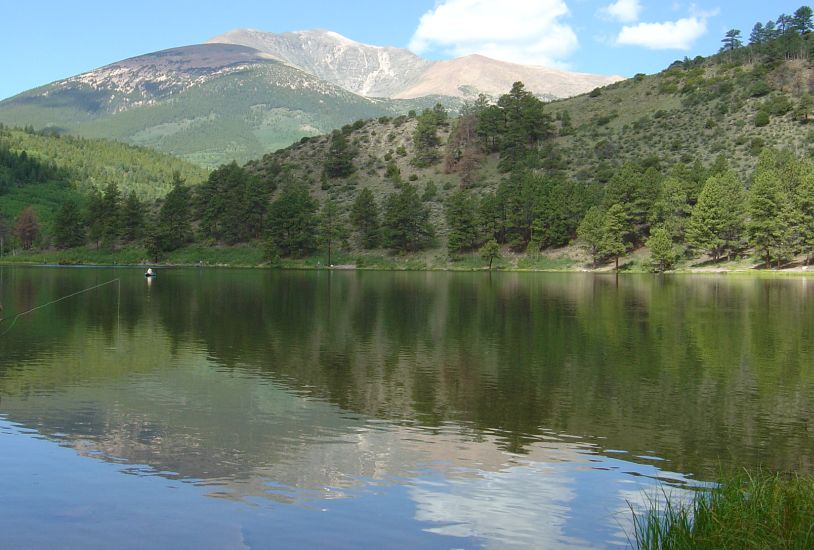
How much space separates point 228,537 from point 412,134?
559 ft

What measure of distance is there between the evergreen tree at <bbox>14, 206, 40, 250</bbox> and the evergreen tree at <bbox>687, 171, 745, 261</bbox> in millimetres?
143003

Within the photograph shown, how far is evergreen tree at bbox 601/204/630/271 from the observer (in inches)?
4505

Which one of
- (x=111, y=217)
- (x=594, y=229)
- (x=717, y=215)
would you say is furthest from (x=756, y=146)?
(x=111, y=217)

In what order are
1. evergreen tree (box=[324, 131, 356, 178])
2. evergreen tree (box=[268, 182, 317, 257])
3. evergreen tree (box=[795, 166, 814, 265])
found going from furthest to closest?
evergreen tree (box=[324, 131, 356, 178])
evergreen tree (box=[268, 182, 317, 257])
evergreen tree (box=[795, 166, 814, 265])

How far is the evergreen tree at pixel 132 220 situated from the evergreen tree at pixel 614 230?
320ft

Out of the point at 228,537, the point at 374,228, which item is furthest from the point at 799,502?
the point at 374,228

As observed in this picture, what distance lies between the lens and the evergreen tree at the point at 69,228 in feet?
534

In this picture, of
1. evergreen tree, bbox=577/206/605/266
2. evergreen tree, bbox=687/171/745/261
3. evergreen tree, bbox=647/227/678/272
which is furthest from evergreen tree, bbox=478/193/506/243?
evergreen tree, bbox=687/171/745/261

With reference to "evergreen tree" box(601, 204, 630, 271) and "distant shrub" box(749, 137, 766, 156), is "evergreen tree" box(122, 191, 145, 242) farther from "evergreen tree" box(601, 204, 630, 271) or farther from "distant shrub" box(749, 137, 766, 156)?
"distant shrub" box(749, 137, 766, 156)

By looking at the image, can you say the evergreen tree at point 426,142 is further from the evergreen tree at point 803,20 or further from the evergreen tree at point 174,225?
the evergreen tree at point 803,20

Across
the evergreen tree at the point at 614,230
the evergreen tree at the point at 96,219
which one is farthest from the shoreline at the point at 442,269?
the evergreen tree at the point at 96,219

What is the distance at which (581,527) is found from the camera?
1210 centimetres

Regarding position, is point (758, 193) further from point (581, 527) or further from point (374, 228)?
point (581, 527)

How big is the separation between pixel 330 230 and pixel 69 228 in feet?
218
